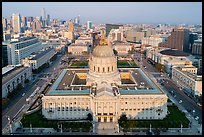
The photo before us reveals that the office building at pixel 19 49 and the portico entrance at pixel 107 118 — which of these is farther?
the office building at pixel 19 49

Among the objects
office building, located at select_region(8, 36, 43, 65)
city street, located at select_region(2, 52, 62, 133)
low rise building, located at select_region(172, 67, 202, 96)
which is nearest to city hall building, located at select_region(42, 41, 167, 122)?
city street, located at select_region(2, 52, 62, 133)

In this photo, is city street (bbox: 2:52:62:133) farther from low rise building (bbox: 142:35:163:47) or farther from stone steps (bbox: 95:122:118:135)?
low rise building (bbox: 142:35:163:47)

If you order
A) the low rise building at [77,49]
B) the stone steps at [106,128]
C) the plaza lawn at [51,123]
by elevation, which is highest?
the low rise building at [77,49]

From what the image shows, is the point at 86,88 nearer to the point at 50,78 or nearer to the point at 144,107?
the point at 144,107

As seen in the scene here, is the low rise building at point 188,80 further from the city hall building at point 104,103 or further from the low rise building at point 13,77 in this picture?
the low rise building at point 13,77

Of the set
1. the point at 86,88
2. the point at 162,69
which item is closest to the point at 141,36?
the point at 162,69

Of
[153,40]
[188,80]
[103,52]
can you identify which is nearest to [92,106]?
[103,52]

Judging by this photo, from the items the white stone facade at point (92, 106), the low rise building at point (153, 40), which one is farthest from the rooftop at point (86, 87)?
the low rise building at point (153, 40)

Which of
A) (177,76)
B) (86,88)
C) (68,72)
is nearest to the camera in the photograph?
(86,88)
